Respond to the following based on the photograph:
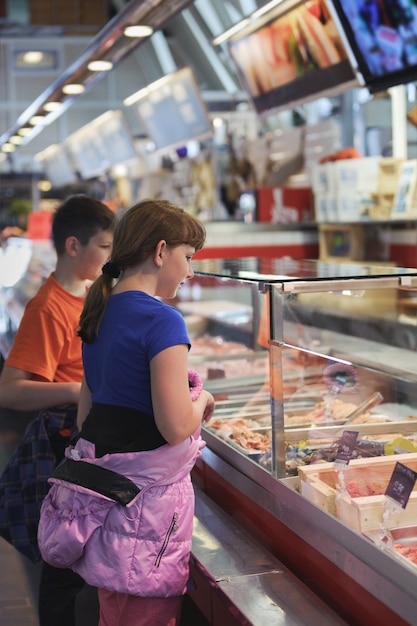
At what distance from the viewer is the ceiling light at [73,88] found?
6.91 m

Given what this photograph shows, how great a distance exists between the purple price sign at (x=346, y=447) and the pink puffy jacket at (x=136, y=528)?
468 millimetres

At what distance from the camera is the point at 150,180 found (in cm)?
1759

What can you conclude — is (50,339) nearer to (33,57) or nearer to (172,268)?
(172,268)

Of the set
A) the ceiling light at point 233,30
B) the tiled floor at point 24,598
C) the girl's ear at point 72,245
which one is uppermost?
the ceiling light at point 233,30

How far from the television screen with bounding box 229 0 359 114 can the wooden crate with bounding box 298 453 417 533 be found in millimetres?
3723

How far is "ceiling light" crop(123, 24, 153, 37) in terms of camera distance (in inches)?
184

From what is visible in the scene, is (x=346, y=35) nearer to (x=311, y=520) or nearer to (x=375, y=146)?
(x=311, y=520)

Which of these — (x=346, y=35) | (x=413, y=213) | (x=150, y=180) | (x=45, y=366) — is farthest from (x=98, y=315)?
(x=150, y=180)

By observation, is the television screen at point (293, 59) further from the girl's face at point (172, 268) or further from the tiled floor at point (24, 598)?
the girl's face at point (172, 268)

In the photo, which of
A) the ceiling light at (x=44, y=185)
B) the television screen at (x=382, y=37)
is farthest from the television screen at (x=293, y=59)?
the ceiling light at (x=44, y=185)

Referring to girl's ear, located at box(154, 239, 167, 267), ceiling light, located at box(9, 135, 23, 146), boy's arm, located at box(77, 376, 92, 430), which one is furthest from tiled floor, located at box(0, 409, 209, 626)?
ceiling light, located at box(9, 135, 23, 146)

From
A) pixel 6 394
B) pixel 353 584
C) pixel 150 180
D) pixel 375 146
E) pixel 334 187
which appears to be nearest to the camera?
pixel 353 584

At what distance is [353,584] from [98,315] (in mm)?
974

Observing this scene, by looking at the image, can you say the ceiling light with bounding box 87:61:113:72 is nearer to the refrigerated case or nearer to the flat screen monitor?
the refrigerated case
